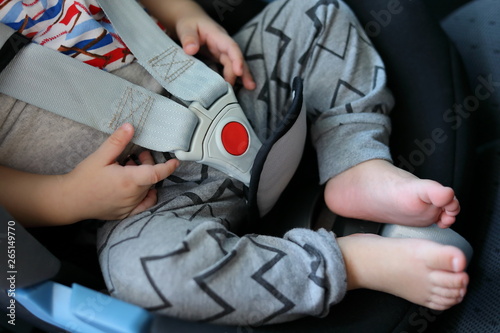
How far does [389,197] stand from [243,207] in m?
0.24

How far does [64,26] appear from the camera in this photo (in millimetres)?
749

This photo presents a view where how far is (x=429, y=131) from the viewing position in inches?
34.7

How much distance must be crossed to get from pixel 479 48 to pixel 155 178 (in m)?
0.68

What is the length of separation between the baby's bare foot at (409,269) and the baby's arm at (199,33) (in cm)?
33

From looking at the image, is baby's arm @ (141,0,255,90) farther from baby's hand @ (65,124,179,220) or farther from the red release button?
baby's hand @ (65,124,179,220)

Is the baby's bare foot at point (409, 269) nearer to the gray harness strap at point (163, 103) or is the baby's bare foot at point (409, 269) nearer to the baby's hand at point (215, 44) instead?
the gray harness strap at point (163, 103)

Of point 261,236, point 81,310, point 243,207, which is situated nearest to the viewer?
point 81,310

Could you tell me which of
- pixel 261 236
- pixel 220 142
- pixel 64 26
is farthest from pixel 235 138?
pixel 64 26

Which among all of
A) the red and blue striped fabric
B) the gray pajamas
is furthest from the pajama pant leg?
the red and blue striped fabric

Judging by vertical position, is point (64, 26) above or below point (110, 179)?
above

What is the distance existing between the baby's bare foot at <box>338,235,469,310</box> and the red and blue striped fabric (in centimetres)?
47

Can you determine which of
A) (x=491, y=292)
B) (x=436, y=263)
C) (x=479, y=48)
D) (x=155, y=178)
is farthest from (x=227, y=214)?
(x=479, y=48)

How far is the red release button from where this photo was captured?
0.78 meters

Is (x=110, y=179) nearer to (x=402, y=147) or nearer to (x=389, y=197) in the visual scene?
(x=389, y=197)
